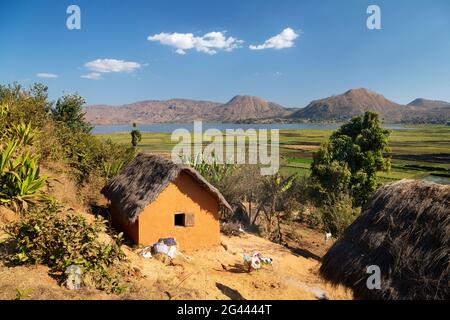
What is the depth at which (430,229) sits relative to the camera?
22.6 feet

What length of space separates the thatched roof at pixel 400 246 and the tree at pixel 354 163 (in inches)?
484

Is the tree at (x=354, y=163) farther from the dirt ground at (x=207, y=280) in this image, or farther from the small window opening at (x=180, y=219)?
the small window opening at (x=180, y=219)

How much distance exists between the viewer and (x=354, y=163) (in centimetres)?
2144

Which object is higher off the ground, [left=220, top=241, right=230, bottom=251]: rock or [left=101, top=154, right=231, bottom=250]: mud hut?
[left=101, top=154, right=231, bottom=250]: mud hut

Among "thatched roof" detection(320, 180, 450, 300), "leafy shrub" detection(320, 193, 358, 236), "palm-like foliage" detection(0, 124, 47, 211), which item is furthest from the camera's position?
"leafy shrub" detection(320, 193, 358, 236)

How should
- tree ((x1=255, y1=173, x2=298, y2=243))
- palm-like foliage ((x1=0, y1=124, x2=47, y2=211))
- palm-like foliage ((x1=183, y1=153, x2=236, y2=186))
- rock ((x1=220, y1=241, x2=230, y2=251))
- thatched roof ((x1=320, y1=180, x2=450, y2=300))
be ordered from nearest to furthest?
thatched roof ((x1=320, y1=180, x2=450, y2=300)), palm-like foliage ((x1=0, y1=124, x2=47, y2=211)), rock ((x1=220, y1=241, x2=230, y2=251)), tree ((x1=255, y1=173, x2=298, y2=243)), palm-like foliage ((x1=183, y1=153, x2=236, y2=186))

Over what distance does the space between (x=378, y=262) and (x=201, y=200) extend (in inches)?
267

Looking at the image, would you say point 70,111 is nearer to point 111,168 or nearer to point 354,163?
point 111,168

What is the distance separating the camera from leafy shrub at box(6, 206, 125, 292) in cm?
756

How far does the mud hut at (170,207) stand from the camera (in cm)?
1169

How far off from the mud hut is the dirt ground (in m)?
0.69

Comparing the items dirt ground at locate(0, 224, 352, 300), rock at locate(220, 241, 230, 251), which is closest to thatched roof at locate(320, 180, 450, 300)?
dirt ground at locate(0, 224, 352, 300)

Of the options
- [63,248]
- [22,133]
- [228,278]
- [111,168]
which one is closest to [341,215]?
[228,278]

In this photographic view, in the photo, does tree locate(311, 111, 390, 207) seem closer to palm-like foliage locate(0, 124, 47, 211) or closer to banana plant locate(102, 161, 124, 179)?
banana plant locate(102, 161, 124, 179)
